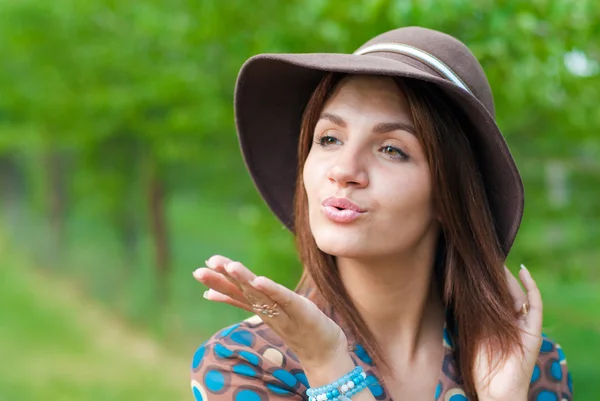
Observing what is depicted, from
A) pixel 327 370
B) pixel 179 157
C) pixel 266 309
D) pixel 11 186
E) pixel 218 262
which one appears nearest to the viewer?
pixel 218 262

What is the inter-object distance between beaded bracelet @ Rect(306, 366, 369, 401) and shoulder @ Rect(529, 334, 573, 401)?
0.65 m

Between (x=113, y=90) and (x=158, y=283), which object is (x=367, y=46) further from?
(x=158, y=283)

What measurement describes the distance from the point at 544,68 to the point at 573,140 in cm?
190

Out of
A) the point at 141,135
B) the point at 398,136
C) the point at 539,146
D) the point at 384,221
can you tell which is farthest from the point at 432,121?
the point at 141,135

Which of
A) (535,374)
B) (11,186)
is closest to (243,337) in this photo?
(535,374)

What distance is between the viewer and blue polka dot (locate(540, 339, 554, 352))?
7.23 feet

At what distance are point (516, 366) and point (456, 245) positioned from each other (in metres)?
0.34

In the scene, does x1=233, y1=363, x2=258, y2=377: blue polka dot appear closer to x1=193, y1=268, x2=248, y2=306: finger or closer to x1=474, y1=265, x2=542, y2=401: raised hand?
x1=193, y1=268, x2=248, y2=306: finger

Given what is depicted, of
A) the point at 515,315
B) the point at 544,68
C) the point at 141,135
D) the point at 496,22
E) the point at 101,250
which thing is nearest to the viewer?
the point at 515,315

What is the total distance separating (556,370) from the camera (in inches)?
85.7

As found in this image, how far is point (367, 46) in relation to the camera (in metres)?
2.10

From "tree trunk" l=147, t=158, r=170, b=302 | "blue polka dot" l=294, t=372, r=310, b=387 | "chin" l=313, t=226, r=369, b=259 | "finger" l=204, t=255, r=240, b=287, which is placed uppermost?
"tree trunk" l=147, t=158, r=170, b=302

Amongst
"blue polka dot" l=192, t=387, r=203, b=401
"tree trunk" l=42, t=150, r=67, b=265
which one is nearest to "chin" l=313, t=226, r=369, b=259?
"blue polka dot" l=192, t=387, r=203, b=401

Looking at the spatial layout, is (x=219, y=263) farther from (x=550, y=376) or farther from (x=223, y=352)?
(x=550, y=376)
